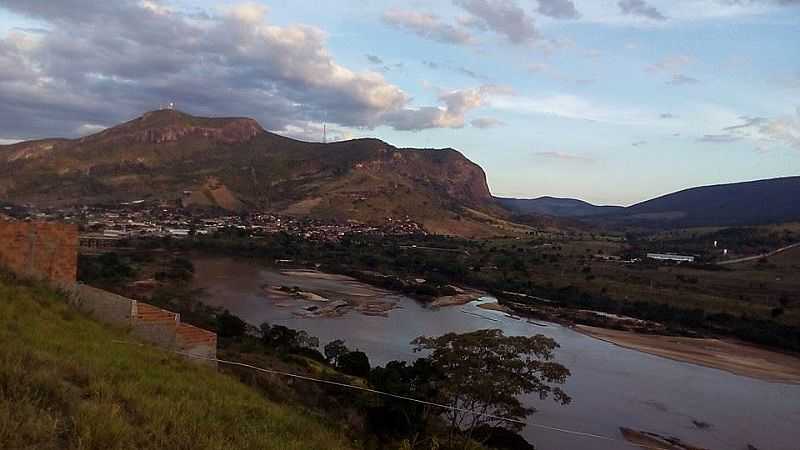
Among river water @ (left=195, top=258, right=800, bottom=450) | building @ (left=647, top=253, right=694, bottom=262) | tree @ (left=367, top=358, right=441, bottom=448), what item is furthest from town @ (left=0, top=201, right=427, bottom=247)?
tree @ (left=367, top=358, right=441, bottom=448)

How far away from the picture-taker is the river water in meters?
19.8

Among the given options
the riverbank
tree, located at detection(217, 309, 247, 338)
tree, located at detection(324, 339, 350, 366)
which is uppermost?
tree, located at detection(217, 309, 247, 338)

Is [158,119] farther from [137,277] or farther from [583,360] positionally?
[583,360]

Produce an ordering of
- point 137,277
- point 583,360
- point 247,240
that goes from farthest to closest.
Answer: point 247,240, point 137,277, point 583,360

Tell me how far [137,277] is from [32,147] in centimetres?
10586

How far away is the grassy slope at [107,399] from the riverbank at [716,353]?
27510 mm

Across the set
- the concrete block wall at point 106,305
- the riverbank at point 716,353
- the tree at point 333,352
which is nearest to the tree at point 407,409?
the concrete block wall at point 106,305

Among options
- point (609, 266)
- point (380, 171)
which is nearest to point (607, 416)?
point (609, 266)

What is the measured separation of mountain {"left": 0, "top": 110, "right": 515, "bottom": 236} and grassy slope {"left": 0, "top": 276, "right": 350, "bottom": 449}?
8985cm

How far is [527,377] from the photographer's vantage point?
44.5 ft

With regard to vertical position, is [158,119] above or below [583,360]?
above

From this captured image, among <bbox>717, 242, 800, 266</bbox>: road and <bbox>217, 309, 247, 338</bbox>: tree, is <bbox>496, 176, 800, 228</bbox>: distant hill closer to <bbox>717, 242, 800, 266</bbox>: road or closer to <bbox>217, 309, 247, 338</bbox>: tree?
<bbox>717, 242, 800, 266</bbox>: road

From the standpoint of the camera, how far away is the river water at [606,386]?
1977 centimetres

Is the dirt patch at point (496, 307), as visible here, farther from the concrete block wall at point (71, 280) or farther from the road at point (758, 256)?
the concrete block wall at point (71, 280)
